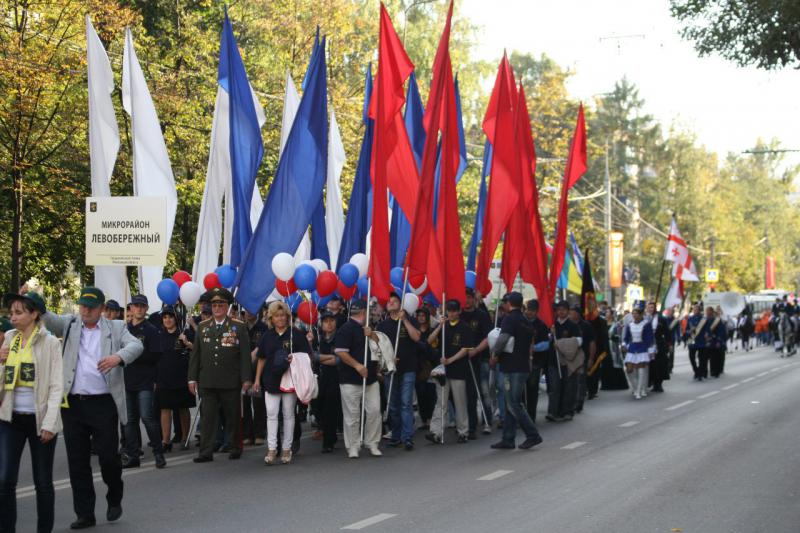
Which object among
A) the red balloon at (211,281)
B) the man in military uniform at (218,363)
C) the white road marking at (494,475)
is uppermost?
the red balloon at (211,281)

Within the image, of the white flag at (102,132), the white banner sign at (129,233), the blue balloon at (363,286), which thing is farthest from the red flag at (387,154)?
the white flag at (102,132)

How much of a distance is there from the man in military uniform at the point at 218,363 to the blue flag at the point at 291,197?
64.6 inches

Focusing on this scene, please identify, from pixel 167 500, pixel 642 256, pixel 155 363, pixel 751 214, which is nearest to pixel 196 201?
pixel 155 363

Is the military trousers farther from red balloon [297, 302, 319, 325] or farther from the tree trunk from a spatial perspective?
the tree trunk

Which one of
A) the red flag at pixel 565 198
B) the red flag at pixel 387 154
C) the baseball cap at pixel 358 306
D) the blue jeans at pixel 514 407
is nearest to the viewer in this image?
the baseball cap at pixel 358 306

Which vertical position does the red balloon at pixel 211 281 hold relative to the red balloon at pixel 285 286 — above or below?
above

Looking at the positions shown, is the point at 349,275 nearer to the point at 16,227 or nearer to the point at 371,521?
the point at 371,521

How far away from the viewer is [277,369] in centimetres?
1264

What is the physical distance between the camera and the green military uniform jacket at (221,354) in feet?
41.0

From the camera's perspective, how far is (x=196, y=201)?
29.6m

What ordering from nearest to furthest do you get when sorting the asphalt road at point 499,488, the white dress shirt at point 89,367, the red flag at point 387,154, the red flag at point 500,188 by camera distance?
the white dress shirt at point 89,367, the asphalt road at point 499,488, the red flag at point 387,154, the red flag at point 500,188

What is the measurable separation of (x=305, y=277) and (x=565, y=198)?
6395 mm

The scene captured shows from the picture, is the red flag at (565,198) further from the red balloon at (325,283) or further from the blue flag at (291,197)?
the red balloon at (325,283)

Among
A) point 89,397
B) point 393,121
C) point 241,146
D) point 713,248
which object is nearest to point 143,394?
point 89,397
